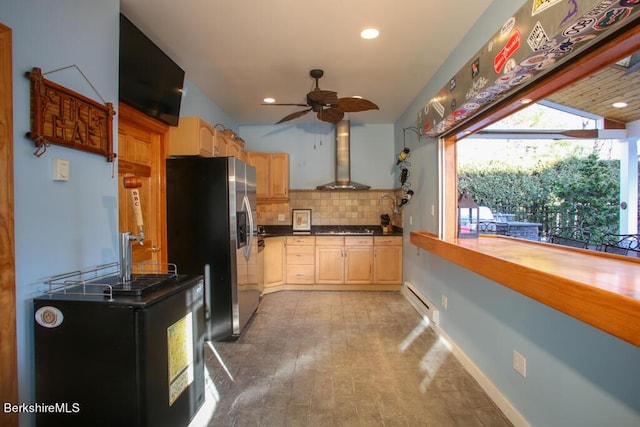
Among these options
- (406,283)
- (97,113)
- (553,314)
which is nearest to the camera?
(553,314)

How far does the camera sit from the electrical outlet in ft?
5.66

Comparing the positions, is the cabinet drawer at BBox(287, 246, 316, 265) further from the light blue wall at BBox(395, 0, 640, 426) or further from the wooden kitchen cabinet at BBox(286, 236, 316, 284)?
the light blue wall at BBox(395, 0, 640, 426)

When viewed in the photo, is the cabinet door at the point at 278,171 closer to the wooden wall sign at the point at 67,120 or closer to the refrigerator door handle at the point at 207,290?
the refrigerator door handle at the point at 207,290

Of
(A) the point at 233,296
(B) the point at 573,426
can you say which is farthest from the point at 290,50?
(B) the point at 573,426

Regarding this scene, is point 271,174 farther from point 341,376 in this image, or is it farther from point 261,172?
point 341,376

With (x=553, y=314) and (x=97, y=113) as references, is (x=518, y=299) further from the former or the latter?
(x=97, y=113)

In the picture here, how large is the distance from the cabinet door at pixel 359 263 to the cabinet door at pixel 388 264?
9 cm

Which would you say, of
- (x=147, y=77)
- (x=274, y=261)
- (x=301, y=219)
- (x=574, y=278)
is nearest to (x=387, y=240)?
(x=301, y=219)

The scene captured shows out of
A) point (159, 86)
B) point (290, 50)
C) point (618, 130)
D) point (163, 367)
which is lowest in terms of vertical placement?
point (163, 367)

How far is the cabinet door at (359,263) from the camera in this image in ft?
14.9

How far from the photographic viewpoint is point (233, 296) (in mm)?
2965

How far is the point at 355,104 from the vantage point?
2.88 metres

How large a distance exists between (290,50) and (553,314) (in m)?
2.67

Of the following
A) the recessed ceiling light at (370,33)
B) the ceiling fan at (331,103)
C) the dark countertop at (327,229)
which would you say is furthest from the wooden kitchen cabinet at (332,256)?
the recessed ceiling light at (370,33)
